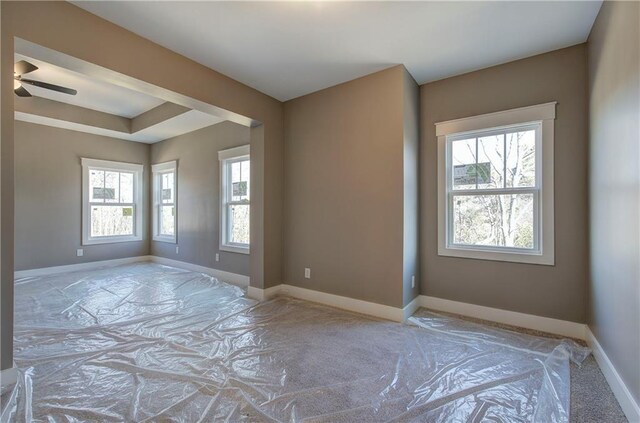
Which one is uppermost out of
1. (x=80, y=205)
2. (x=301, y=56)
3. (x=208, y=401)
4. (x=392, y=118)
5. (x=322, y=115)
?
(x=301, y=56)

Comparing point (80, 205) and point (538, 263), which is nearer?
point (538, 263)

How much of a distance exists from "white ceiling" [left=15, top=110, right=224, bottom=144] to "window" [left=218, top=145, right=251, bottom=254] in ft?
2.10

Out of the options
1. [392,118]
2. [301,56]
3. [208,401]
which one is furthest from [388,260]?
[301,56]

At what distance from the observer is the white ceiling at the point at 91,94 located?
351 centimetres

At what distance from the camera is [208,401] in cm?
169

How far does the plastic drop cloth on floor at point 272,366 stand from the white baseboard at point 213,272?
105 centimetres

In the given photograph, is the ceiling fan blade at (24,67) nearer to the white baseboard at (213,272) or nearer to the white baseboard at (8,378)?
the white baseboard at (8,378)

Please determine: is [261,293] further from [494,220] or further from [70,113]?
[70,113]

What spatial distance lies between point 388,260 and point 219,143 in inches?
139

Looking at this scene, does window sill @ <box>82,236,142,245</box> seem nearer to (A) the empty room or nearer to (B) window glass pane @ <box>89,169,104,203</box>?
(B) window glass pane @ <box>89,169,104,203</box>

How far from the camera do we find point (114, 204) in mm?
5711

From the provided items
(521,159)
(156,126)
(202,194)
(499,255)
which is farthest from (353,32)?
(156,126)

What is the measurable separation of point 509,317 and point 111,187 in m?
6.85

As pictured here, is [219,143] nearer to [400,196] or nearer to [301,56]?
[301,56]
